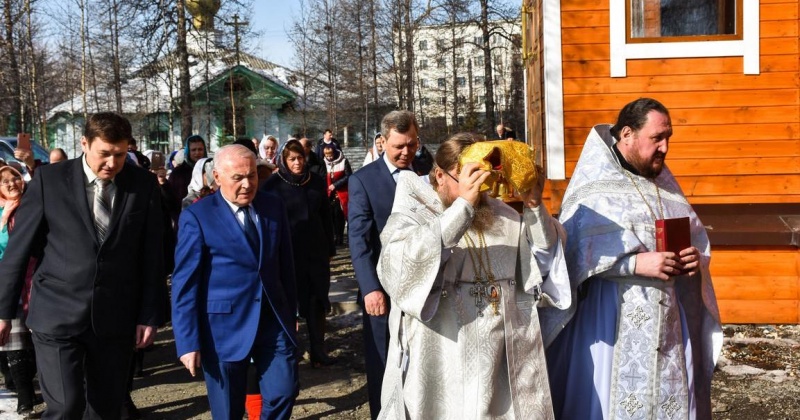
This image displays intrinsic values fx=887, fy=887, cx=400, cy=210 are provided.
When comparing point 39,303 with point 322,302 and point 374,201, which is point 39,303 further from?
point 322,302

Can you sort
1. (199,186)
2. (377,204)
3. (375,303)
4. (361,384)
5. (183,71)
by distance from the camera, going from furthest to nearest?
1. (183,71)
2. (199,186)
3. (361,384)
4. (377,204)
5. (375,303)

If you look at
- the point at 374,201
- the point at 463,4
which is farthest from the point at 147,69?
the point at 374,201

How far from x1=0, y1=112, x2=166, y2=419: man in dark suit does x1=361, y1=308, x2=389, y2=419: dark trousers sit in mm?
1358

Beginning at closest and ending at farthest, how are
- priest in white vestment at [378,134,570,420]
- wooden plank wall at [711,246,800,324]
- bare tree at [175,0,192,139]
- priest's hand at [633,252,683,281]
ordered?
priest in white vestment at [378,134,570,420], priest's hand at [633,252,683,281], wooden plank wall at [711,246,800,324], bare tree at [175,0,192,139]

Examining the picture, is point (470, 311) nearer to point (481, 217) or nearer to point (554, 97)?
point (481, 217)

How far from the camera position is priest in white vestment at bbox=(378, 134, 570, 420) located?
375 centimetres

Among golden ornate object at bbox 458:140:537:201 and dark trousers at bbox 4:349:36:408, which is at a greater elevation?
golden ornate object at bbox 458:140:537:201

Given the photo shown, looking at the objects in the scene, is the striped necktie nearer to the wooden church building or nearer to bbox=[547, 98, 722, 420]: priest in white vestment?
bbox=[547, 98, 722, 420]: priest in white vestment

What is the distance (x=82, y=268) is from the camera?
4.64m

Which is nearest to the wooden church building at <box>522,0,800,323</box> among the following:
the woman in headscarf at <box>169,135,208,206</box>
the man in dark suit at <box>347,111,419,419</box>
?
the man in dark suit at <box>347,111,419,419</box>

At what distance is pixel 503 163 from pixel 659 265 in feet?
3.51

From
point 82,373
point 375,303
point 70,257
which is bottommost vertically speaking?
point 82,373

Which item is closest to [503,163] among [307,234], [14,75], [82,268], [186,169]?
[82,268]

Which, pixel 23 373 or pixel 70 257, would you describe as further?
pixel 23 373
